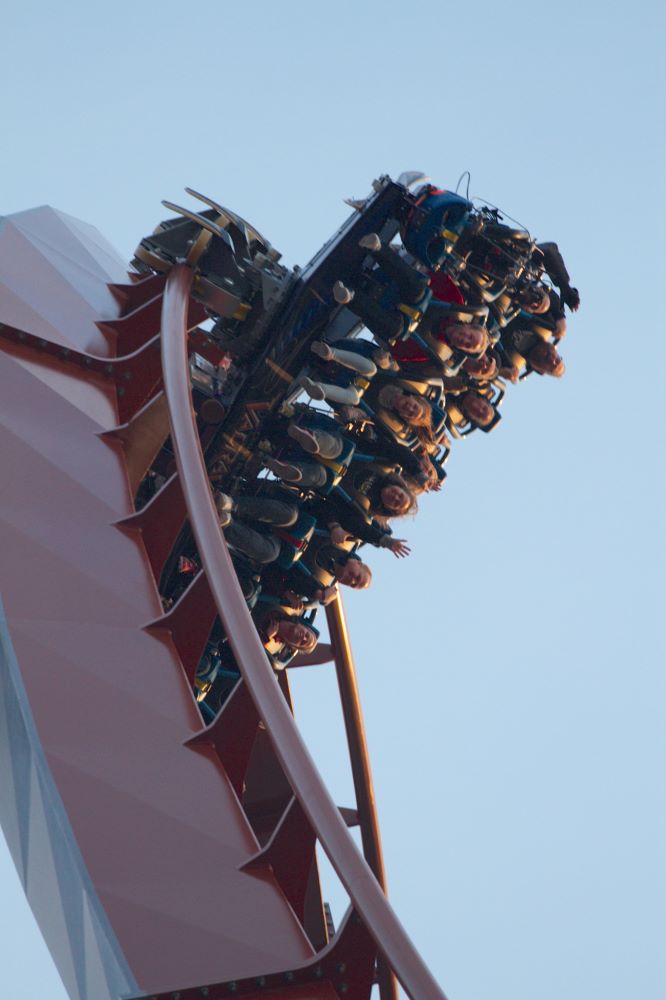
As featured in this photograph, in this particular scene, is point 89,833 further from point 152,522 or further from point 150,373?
point 150,373

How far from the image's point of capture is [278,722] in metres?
5.94

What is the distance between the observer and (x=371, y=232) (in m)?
12.1

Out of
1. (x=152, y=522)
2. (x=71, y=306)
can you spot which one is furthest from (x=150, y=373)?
(x=152, y=522)

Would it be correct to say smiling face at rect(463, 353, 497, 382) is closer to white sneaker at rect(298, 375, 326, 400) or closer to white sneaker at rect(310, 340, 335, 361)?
white sneaker at rect(310, 340, 335, 361)

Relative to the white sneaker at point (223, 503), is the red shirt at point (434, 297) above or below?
above

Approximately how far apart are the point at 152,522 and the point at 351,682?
567cm

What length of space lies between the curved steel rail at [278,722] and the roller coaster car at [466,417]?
14.8 ft

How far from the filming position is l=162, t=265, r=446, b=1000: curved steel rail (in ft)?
16.6

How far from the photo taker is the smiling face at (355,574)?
467 inches

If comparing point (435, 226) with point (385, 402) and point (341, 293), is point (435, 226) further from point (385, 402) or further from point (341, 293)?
point (385, 402)

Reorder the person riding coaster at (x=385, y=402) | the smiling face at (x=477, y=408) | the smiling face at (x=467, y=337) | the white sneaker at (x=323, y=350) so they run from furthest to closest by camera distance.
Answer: the smiling face at (x=477, y=408)
the smiling face at (x=467, y=337)
the person riding coaster at (x=385, y=402)
the white sneaker at (x=323, y=350)

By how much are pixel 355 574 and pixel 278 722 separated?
5.97 meters

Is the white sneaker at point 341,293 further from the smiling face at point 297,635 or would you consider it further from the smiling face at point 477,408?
the smiling face at point 297,635


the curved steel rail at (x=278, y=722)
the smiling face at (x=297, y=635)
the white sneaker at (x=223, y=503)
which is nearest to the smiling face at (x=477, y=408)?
the smiling face at (x=297, y=635)
